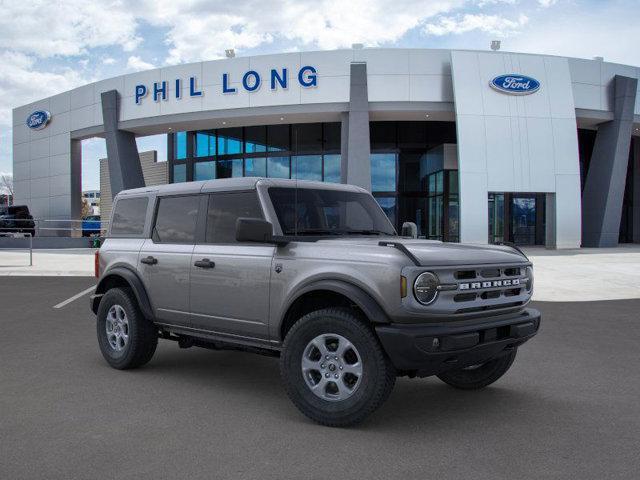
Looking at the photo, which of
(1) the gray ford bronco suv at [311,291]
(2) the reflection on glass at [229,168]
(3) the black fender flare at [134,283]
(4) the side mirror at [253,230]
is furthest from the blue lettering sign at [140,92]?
(4) the side mirror at [253,230]

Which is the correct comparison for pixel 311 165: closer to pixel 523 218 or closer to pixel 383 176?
pixel 383 176

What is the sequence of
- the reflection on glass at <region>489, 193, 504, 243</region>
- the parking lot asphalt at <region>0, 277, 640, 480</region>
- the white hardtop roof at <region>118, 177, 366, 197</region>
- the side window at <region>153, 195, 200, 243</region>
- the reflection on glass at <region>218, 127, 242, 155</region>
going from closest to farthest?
the parking lot asphalt at <region>0, 277, 640, 480</region> → the white hardtop roof at <region>118, 177, 366, 197</region> → the side window at <region>153, 195, 200, 243</region> → the reflection on glass at <region>489, 193, 504, 243</region> → the reflection on glass at <region>218, 127, 242, 155</region>

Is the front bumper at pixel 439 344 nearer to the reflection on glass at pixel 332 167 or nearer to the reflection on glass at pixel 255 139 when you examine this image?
the reflection on glass at pixel 332 167

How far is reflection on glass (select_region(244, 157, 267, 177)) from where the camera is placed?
34.0 metres

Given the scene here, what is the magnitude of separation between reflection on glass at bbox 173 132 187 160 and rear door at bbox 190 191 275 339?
32602 millimetres

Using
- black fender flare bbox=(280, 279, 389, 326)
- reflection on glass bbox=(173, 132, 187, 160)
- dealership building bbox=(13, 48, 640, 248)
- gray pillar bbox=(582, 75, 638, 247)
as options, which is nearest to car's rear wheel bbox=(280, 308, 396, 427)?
black fender flare bbox=(280, 279, 389, 326)

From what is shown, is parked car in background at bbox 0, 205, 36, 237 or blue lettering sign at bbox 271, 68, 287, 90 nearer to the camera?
blue lettering sign at bbox 271, 68, 287, 90

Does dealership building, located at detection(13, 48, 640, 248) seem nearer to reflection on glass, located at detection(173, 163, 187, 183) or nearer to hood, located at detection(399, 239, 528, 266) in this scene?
reflection on glass, located at detection(173, 163, 187, 183)

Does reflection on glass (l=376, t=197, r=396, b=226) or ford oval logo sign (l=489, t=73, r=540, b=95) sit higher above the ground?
ford oval logo sign (l=489, t=73, r=540, b=95)

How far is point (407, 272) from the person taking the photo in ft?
13.1

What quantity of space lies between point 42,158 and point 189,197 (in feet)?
116

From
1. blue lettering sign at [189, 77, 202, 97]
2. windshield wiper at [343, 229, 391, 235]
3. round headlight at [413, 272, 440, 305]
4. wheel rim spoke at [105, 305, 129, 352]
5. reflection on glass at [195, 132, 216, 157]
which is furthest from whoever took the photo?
reflection on glass at [195, 132, 216, 157]

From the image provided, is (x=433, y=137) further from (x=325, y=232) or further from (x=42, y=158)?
(x=325, y=232)

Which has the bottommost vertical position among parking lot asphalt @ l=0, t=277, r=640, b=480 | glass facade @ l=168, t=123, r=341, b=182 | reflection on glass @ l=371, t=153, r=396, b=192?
parking lot asphalt @ l=0, t=277, r=640, b=480
